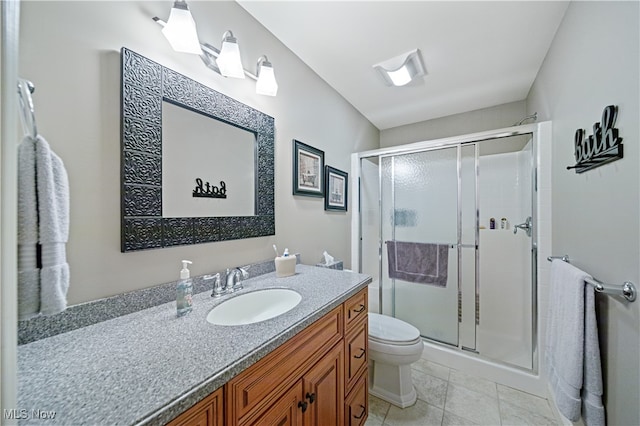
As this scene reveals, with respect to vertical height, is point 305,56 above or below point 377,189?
above

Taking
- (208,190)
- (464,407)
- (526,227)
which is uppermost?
(208,190)

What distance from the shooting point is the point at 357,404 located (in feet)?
4.10

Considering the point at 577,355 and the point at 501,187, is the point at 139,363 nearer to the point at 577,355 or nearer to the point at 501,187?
the point at 577,355

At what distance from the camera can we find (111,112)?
833 mm

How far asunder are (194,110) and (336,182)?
4.28 feet

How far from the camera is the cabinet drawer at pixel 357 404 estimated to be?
1154mm

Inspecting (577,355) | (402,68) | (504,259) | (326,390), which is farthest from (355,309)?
(504,259)

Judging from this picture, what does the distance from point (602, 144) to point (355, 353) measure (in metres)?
1.37

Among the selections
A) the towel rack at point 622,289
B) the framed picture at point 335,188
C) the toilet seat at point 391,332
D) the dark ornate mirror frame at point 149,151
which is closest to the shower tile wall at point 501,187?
the framed picture at point 335,188

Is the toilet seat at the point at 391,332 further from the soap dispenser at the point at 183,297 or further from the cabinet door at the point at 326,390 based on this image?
the soap dispenser at the point at 183,297

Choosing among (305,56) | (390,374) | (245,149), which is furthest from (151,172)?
(390,374)

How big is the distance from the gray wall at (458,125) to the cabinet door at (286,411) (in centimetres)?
283

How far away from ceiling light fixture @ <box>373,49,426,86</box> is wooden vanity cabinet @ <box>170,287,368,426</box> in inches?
64.1

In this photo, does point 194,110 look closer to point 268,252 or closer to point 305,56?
point 268,252
